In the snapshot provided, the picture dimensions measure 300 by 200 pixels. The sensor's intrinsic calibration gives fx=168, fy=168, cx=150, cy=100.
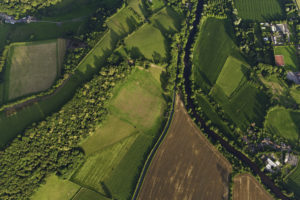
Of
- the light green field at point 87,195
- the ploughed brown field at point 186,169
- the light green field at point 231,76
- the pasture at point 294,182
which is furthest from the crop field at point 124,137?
the pasture at point 294,182

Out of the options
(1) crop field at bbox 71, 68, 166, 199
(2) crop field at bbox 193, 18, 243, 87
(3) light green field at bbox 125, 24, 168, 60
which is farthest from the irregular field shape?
(2) crop field at bbox 193, 18, 243, 87

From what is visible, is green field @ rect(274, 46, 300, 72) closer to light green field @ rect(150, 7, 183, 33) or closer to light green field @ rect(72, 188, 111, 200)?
light green field @ rect(150, 7, 183, 33)

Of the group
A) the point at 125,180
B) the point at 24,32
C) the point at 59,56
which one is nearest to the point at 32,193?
the point at 125,180

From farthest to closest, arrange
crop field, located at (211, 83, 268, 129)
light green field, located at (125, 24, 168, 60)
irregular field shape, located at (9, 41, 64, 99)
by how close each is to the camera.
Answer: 1. light green field, located at (125, 24, 168, 60)
2. irregular field shape, located at (9, 41, 64, 99)
3. crop field, located at (211, 83, 268, 129)

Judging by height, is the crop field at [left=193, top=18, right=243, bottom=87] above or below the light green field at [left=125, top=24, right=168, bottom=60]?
below

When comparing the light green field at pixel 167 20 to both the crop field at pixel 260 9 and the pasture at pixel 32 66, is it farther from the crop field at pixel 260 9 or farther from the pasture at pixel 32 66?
the pasture at pixel 32 66
